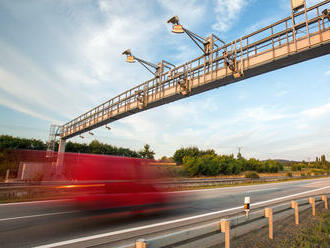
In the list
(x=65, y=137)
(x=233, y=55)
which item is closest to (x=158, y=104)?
(x=233, y=55)

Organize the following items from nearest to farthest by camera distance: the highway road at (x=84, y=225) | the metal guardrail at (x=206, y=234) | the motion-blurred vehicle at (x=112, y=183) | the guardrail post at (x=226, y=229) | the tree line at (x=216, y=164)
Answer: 1. the metal guardrail at (x=206, y=234)
2. the guardrail post at (x=226, y=229)
3. the highway road at (x=84, y=225)
4. the motion-blurred vehicle at (x=112, y=183)
5. the tree line at (x=216, y=164)

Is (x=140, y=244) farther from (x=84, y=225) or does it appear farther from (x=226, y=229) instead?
(x=84, y=225)

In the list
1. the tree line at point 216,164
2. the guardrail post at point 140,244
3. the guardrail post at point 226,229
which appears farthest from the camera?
the tree line at point 216,164

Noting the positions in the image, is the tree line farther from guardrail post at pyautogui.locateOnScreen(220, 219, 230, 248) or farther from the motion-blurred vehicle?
guardrail post at pyautogui.locateOnScreen(220, 219, 230, 248)

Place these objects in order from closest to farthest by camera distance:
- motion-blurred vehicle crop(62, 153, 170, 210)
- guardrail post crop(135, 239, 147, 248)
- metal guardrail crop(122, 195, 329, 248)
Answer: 1. guardrail post crop(135, 239, 147, 248)
2. metal guardrail crop(122, 195, 329, 248)
3. motion-blurred vehicle crop(62, 153, 170, 210)

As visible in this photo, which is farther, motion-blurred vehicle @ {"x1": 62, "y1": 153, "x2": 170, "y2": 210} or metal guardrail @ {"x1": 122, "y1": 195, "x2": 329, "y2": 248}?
motion-blurred vehicle @ {"x1": 62, "y1": 153, "x2": 170, "y2": 210}

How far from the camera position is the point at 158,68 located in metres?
18.8

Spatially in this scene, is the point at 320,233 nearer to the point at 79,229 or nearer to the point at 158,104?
the point at 79,229

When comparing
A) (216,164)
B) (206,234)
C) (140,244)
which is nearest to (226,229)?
(206,234)

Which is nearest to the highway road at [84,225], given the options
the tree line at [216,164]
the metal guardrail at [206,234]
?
the metal guardrail at [206,234]

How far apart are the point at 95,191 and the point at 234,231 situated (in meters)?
4.51

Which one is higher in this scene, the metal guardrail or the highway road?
the metal guardrail

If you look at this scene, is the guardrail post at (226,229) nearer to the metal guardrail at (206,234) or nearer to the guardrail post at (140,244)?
the metal guardrail at (206,234)

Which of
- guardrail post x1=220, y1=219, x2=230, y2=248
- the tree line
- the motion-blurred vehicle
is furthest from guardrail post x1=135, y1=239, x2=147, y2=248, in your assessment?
the tree line
